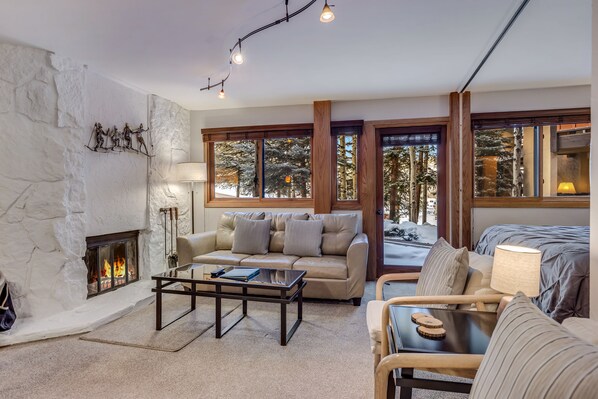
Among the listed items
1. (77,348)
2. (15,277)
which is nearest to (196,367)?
(77,348)

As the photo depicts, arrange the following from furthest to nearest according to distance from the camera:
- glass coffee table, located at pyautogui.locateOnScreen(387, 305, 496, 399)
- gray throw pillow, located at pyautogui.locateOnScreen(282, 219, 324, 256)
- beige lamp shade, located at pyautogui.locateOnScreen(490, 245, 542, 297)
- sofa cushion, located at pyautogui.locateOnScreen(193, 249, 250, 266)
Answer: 1. gray throw pillow, located at pyautogui.locateOnScreen(282, 219, 324, 256)
2. sofa cushion, located at pyautogui.locateOnScreen(193, 249, 250, 266)
3. beige lamp shade, located at pyautogui.locateOnScreen(490, 245, 542, 297)
4. glass coffee table, located at pyautogui.locateOnScreen(387, 305, 496, 399)

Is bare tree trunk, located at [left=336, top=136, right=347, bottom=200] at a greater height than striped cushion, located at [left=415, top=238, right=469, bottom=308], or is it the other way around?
bare tree trunk, located at [left=336, top=136, right=347, bottom=200]

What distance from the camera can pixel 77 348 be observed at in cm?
240

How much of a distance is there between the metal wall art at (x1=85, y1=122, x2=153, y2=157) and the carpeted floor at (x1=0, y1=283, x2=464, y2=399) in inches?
77.7

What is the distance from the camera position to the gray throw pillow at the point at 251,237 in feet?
12.5

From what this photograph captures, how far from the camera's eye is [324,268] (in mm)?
3314

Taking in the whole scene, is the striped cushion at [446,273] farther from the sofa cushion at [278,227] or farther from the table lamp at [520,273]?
the sofa cushion at [278,227]

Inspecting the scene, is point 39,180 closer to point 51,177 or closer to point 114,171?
point 51,177

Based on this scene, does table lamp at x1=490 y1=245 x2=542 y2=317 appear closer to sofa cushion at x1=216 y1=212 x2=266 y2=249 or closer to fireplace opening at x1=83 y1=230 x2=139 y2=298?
sofa cushion at x1=216 y1=212 x2=266 y2=249

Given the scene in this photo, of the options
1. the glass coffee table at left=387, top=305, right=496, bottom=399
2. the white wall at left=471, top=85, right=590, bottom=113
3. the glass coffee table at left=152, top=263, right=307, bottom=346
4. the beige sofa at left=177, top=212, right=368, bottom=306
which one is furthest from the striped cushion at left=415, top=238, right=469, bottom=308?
the white wall at left=471, top=85, right=590, bottom=113

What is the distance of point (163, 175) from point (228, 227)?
46.8 inches

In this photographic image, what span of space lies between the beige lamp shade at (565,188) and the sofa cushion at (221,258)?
13.2 feet

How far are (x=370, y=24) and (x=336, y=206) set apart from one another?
2.47 m

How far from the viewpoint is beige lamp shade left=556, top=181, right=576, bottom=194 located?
3.96 m
